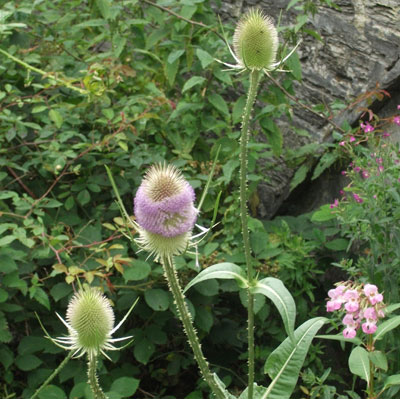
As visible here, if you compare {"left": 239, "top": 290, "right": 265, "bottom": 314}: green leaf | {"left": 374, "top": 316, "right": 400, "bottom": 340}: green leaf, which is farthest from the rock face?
{"left": 374, "top": 316, "right": 400, "bottom": 340}: green leaf

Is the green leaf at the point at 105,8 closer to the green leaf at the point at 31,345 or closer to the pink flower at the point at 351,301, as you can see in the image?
the green leaf at the point at 31,345

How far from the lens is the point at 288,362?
80.5 inches

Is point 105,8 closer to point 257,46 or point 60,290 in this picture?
point 60,290

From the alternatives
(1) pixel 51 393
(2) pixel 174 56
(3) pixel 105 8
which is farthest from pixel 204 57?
(1) pixel 51 393

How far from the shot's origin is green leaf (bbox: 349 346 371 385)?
215cm

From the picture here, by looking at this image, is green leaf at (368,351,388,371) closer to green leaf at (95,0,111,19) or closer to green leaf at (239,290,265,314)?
green leaf at (239,290,265,314)

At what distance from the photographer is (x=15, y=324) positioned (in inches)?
120

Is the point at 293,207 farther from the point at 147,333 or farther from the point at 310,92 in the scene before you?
the point at 147,333

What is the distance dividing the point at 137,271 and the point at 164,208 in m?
1.19

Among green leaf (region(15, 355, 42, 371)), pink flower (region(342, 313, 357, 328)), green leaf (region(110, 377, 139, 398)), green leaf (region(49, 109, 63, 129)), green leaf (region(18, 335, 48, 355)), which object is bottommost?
pink flower (region(342, 313, 357, 328))

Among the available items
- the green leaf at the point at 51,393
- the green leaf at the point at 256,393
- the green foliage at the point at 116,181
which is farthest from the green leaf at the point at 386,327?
the green leaf at the point at 51,393

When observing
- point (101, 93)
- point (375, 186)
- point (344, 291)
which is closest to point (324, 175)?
point (375, 186)

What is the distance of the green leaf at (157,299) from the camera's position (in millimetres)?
2738

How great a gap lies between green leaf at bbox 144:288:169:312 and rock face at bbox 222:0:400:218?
115cm
